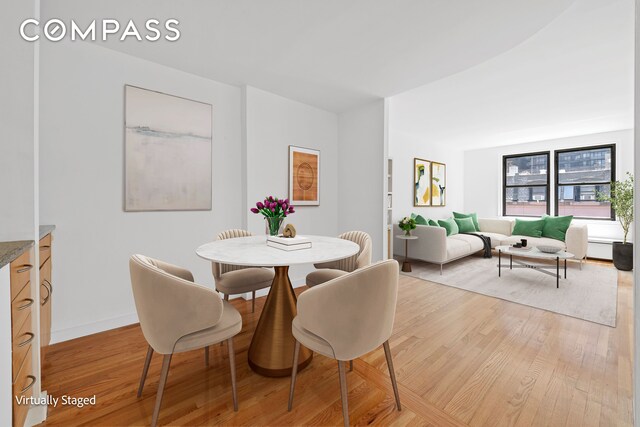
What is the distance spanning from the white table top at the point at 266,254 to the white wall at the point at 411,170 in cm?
340

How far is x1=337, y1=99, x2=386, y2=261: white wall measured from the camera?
3438 millimetres

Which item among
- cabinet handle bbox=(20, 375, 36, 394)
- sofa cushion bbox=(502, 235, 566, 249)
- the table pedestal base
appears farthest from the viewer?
sofa cushion bbox=(502, 235, 566, 249)

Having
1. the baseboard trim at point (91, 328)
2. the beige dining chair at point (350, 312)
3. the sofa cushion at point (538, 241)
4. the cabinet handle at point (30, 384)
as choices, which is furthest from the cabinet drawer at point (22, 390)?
the sofa cushion at point (538, 241)

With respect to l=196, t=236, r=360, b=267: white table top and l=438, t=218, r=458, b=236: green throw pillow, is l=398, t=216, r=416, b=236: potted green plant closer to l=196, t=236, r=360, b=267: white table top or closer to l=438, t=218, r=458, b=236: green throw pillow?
l=438, t=218, r=458, b=236: green throw pillow

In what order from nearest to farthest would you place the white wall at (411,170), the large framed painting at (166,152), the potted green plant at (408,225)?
the large framed painting at (166,152), the potted green plant at (408,225), the white wall at (411,170)

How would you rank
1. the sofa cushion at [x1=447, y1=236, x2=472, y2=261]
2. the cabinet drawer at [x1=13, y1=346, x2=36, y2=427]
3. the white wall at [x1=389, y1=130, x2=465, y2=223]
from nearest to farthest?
1. the cabinet drawer at [x1=13, y1=346, x2=36, y2=427]
2. the sofa cushion at [x1=447, y1=236, x2=472, y2=261]
3. the white wall at [x1=389, y1=130, x2=465, y2=223]

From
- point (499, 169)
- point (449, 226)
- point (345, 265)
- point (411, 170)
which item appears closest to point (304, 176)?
point (345, 265)

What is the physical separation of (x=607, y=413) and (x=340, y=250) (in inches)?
65.6

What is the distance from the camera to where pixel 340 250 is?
1753mm

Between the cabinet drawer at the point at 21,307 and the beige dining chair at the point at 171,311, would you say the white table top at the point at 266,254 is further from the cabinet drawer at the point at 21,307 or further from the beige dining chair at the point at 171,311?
the cabinet drawer at the point at 21,307

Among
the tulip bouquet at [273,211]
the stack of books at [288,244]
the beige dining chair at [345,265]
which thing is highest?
the tulip bouquet at [273,211]

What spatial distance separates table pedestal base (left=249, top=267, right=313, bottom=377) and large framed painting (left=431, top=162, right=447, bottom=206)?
204 inches

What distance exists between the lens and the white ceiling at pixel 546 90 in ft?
6.89

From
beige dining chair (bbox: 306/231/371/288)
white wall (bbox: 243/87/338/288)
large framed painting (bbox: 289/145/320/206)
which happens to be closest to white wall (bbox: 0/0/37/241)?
beige dining chair (bbox: 306/231/371/288)
